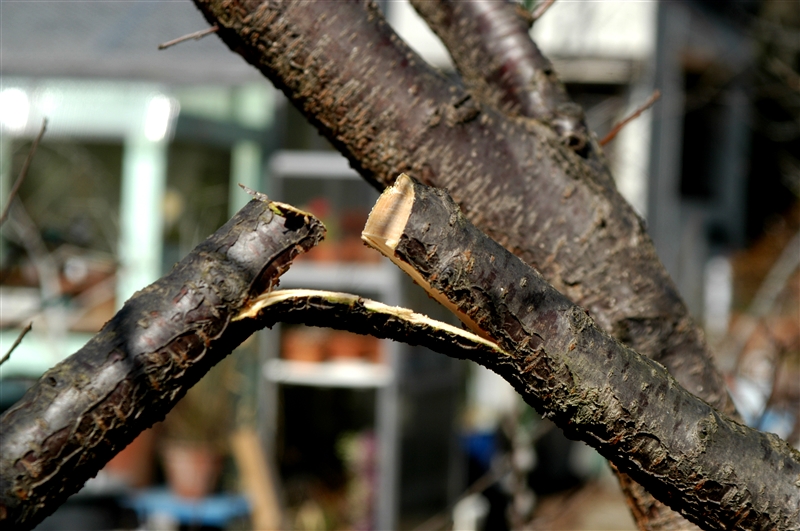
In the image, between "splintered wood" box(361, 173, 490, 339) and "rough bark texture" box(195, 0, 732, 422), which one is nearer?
"splintered wood" box(361, 173, 490, 339)

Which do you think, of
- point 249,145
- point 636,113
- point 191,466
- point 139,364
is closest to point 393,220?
point 139,364

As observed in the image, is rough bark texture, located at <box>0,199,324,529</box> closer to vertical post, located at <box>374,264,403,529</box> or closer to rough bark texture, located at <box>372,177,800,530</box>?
rough bark texture, located at <box>372,177,800,530</box>

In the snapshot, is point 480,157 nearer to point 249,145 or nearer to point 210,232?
point 210,232

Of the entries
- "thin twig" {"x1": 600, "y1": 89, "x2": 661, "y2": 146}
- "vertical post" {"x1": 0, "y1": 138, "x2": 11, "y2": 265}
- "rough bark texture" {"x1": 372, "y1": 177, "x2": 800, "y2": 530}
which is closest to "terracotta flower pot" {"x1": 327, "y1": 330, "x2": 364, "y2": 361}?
"vertical post" {"x1": 0, "y1": 138, "x2": 11, "y2": 265}

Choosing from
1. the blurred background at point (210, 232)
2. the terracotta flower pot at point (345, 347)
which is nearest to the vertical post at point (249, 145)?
the blurred background at point (210, 232)

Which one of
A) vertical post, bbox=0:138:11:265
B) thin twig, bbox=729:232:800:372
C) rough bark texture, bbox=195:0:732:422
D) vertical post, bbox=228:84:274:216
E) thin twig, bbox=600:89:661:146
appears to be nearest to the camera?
rough bark texture, bbox=195:0:732:422

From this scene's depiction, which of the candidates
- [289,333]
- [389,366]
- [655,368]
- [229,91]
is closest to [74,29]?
[229,91]
